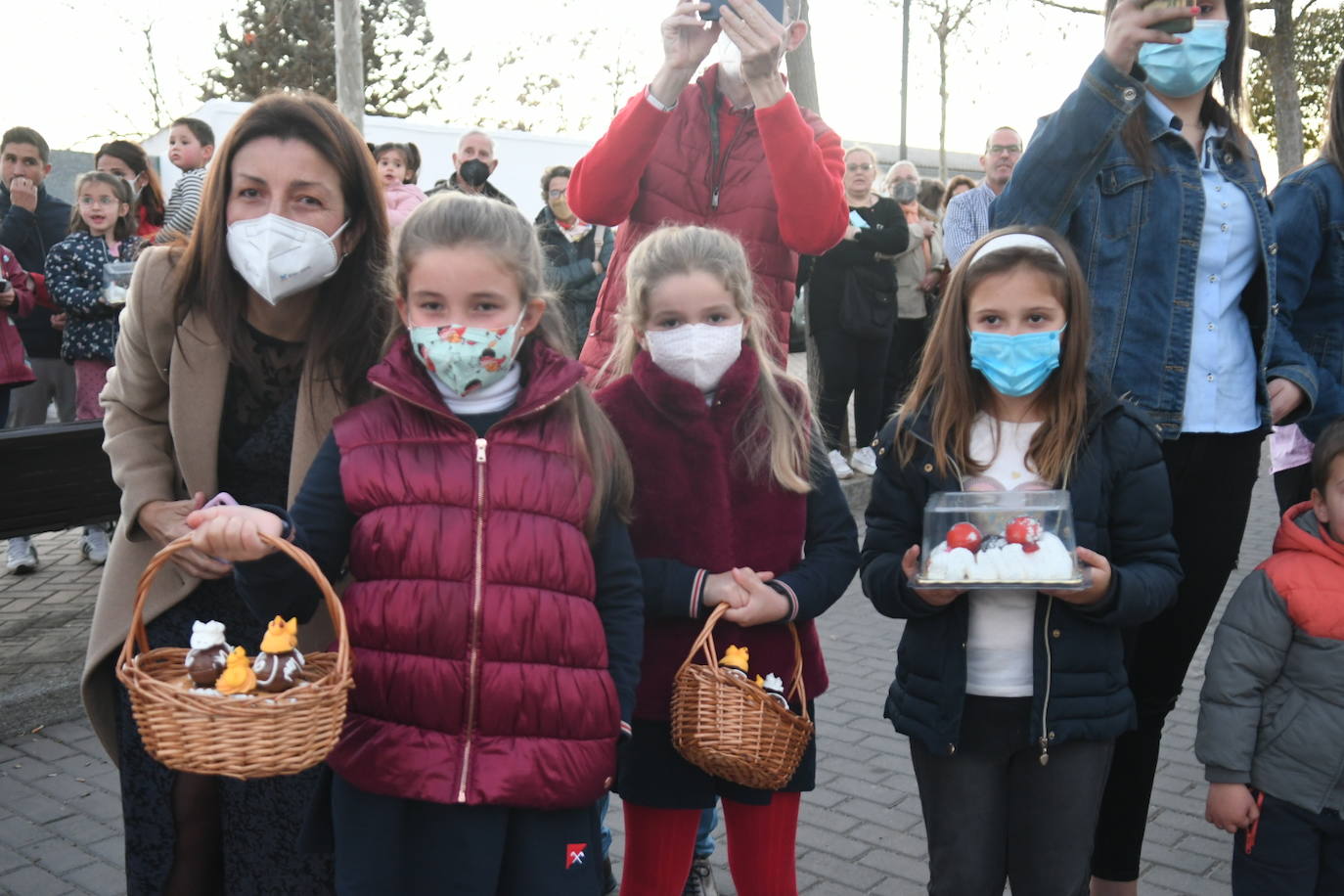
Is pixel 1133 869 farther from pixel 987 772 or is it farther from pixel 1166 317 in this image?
pixel 1166 317

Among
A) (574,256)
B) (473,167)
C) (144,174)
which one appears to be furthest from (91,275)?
(574,256)

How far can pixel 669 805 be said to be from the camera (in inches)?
116

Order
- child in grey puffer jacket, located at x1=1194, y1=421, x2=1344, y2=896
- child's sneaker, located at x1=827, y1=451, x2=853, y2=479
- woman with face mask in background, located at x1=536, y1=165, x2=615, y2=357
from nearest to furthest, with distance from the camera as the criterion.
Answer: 1. child in grey puffer jacket, located at x1=1194, y1=421, x2=1344, y2=896
2. child's sneaker, located at x1=827, y1=451, x2=853, y2=479
3. woman with face mask in background, located at x1=536, y1=165, x2=615, y2=357

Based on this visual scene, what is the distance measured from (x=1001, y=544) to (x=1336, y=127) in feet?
6.30

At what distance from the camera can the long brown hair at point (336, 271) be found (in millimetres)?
2770

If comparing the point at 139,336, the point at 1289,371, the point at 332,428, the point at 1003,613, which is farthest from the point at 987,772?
the point at 139,336

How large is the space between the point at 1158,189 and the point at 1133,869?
1.72 metres

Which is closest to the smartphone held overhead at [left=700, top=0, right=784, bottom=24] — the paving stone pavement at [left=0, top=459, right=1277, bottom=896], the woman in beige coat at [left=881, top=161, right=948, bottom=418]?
the paving stone pavement at [left=0, top=459, right=1277, bottom=896]

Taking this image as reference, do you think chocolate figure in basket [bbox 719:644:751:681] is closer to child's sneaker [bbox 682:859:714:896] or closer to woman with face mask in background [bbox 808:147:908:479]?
child's sneaker [bbox 682:859:714:896]

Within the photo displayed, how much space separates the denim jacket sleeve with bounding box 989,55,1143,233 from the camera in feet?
9.57

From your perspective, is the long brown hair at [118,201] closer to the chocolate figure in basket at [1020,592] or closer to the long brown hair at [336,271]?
the long brown hair at [336,271]

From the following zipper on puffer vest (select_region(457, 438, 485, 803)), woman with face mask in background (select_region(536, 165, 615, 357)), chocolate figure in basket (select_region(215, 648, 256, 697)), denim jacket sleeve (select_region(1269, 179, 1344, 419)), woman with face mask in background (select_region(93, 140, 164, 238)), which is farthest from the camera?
woman with face mask in background (select_region(536, 165, 615, 357))

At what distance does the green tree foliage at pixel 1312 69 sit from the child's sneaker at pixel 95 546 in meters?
16.8

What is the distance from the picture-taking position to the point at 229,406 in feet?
9.23
